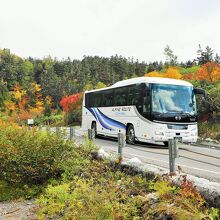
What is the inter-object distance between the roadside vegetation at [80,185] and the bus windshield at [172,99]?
7.33 meters

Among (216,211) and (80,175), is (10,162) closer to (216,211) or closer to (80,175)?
(80,175)

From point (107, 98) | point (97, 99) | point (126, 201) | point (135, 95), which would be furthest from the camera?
point (97, 99)

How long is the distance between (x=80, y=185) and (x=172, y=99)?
36.2 feet

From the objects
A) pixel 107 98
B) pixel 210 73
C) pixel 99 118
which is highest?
pixel 210 73

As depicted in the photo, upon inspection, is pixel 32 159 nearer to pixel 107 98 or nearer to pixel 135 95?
pixel 135 95

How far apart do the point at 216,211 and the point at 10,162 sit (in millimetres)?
6107

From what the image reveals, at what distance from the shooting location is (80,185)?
8117 mm

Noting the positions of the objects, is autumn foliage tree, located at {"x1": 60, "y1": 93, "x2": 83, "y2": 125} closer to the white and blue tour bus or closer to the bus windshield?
the white and blue tour bus

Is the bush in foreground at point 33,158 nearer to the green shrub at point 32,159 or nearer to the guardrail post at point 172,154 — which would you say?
the green shrub at point 32,159

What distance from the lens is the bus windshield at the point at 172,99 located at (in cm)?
1819

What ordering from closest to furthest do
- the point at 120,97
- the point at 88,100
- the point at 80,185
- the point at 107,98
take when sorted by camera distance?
the point at 80,185 < the point at 120,97 < the point at 107,98 < the point at 88,100

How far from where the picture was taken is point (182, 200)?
5.94 m

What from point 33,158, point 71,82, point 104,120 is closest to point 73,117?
point 104,120

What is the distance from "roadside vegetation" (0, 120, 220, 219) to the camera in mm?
6199
